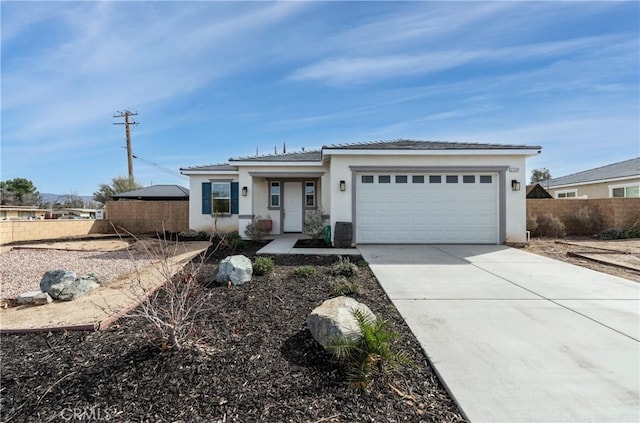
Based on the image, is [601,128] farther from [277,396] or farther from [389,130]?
[277,396]

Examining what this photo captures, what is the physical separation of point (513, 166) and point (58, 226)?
18.6 metres

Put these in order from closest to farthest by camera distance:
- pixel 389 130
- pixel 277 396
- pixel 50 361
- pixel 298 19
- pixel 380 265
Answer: pixel 277 396
pixel 50 361
pixel 380 265
pixel 298 19
pixel 389 130

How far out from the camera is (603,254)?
9.15m

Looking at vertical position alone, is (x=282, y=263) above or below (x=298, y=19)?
below

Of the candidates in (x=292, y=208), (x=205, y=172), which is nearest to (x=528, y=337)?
(x=292, y=208)

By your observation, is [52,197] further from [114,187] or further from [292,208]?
[292,208]

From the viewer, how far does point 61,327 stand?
3.95 meters

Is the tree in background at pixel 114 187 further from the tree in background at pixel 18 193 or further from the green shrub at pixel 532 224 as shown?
the green shrub at pixel 532 224

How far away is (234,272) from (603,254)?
9.95 m

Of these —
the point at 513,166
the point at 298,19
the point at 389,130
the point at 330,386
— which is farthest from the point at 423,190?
the point at 330,386

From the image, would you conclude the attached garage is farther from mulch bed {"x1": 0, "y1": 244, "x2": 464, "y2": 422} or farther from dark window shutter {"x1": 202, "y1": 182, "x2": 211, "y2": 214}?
dark window shutter {"x1": 202, "y1": 182, "x2": 211, "y2": 214}

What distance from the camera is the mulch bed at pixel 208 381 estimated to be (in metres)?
2.40

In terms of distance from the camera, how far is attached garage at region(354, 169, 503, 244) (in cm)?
1083

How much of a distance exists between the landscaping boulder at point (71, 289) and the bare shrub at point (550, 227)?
51.0ft
